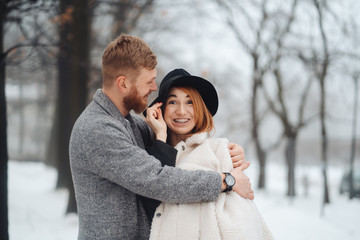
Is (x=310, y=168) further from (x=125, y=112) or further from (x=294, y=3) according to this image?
(x=125, y=112)

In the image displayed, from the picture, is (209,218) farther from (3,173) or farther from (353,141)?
(353,141)

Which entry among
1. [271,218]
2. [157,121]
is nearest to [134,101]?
[157,121]

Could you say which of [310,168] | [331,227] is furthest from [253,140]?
[331,227]

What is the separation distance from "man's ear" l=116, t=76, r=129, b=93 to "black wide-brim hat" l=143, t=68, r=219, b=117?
1.11 ft

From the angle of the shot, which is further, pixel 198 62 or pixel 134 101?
pixel 198 62

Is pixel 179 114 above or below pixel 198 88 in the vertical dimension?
below

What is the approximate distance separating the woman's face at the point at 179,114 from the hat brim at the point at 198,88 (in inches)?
2.3

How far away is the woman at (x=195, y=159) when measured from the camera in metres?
2.01

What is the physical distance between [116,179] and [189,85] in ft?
3.24

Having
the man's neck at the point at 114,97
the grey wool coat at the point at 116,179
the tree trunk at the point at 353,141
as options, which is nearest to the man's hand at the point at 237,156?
the grey wool coat at the point at 116,179

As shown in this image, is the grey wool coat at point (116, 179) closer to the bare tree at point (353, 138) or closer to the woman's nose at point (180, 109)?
the woman's nose at point (180, 109)

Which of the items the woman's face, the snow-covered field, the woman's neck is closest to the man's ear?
the woman's face

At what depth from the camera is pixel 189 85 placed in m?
2.59

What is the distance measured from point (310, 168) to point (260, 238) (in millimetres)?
8419
